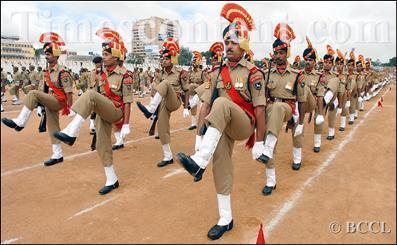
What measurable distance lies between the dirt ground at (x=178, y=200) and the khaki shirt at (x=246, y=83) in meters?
1.44

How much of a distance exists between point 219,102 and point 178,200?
2.20m

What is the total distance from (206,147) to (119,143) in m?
5.57

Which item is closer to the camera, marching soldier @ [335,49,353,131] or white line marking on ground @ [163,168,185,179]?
white line marking on ground @ [163,168,185,179]

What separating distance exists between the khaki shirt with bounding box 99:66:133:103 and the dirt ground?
164cm

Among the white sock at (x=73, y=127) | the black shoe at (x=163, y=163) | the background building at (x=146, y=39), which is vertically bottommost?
the black shoe at (x=163, y=163)

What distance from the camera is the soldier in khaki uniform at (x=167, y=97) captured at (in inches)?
249

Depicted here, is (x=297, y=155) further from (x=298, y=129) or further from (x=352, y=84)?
(x=352, y=84)

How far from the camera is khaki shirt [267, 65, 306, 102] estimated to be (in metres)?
5.75

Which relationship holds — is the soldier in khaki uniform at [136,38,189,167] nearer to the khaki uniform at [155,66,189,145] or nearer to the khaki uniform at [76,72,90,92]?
the khaki uniform at [155,66,189,145]

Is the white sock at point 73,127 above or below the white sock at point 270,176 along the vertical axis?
above

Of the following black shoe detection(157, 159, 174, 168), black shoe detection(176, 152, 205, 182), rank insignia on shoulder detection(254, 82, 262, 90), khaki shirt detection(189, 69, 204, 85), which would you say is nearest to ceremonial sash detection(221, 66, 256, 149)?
rank insignia on shoulder detection(254, 82, 262, 90)

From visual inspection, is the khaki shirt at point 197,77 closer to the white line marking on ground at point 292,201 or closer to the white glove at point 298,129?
the white line marking on ground at point 292,201

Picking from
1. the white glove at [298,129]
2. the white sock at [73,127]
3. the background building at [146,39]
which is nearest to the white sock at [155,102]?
the white sock at [73,127]

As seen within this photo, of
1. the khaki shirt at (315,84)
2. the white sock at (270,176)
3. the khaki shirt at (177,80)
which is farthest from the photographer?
the khaki shirt at (315,84)
